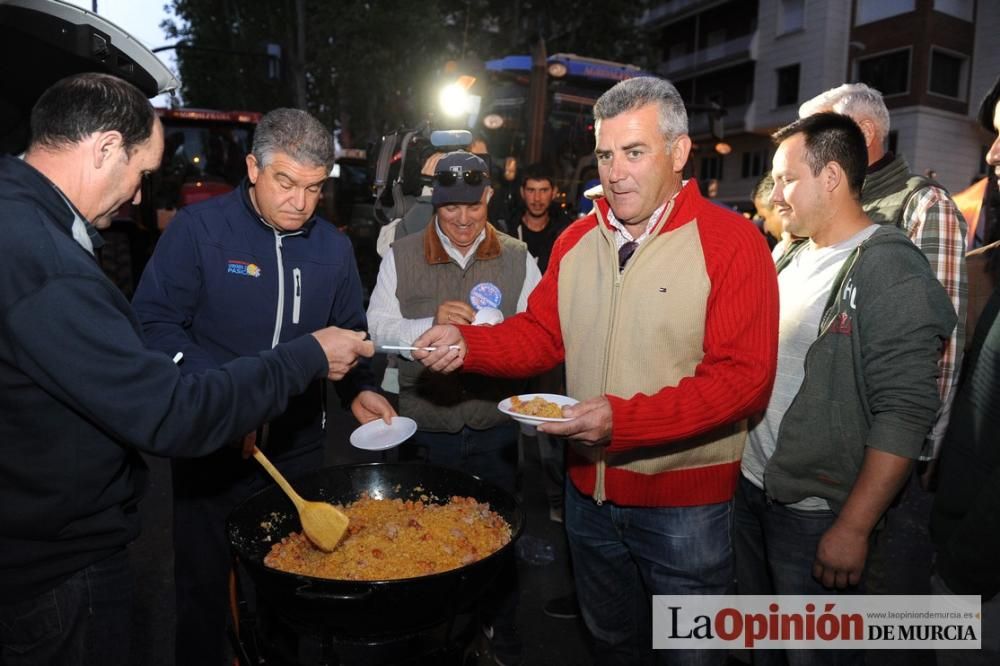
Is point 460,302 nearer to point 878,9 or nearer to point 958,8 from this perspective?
point 878,9

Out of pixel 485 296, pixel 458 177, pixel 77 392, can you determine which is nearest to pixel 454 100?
pixel 458 177

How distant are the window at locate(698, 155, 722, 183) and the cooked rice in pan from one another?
31.5m

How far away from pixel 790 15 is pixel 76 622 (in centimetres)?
3320

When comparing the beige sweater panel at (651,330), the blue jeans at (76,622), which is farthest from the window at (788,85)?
the blue jeans at (76,622)

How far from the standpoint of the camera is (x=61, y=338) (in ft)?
5.48

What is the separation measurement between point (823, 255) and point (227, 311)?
2423mm

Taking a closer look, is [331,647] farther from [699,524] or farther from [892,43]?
[892,43]

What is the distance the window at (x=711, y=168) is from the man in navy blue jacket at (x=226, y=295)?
102 ft

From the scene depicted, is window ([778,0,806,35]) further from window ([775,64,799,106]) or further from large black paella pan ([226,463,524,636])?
large black paella pan ([226,463,524,636])

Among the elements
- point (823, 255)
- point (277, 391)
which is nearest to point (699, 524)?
point (823, 255)

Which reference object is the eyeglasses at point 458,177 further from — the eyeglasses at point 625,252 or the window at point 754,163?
the window at point 754,163

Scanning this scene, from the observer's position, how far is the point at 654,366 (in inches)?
94.7

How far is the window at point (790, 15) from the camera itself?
92.3ft

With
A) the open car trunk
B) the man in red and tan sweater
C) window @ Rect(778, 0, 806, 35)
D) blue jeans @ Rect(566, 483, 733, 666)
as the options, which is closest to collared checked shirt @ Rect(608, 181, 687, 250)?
the man in red and tan sweater
